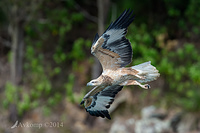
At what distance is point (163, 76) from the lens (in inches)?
352

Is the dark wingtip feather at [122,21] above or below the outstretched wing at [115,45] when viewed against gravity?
above

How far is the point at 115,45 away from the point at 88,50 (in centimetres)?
612

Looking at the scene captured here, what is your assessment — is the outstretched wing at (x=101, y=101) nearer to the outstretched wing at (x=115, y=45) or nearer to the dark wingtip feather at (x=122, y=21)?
the outstretched wing at (x=115, y=45)

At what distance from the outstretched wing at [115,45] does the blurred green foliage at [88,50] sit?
3766mm

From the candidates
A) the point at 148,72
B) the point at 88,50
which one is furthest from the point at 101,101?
the point at 88,50

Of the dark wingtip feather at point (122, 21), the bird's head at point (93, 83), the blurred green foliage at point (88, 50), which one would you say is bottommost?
the bird's head at point (93, 83)

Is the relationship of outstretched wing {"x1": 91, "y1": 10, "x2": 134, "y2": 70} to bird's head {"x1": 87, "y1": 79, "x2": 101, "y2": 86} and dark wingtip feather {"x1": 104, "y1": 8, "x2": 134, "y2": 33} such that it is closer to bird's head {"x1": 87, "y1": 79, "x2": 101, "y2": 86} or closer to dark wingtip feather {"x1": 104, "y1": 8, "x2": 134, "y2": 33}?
dark wingtip feather {"x1": 104, "y1": 8, "x2": 134, "y2": 33}

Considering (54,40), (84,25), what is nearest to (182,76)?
(84,25)

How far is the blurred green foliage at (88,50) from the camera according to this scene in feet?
28.3

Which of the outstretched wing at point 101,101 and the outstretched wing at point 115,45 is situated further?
the outstretched wing at point 101,101

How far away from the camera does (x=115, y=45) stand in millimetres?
4391

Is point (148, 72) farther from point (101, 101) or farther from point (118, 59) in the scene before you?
point (101, 101)

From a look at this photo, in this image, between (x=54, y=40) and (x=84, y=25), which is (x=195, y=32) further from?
(x=54, y=40)

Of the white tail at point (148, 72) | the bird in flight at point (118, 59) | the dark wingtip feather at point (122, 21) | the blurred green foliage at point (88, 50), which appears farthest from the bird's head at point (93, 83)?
the blurred green foliage at point (88, 50)
